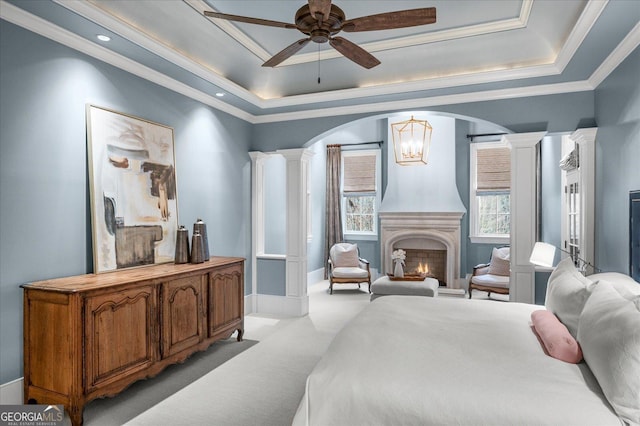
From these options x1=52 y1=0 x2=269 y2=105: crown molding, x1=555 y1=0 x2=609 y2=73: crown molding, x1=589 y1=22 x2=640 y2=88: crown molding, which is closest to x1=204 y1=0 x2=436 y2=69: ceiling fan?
x1=52 y1=0 x2=269 y2=105: crown molding

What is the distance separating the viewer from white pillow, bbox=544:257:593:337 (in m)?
2.09

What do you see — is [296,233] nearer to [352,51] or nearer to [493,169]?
[352,51]

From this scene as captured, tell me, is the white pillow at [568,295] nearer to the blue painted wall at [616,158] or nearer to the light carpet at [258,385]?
the blue painted wall at [616,158]

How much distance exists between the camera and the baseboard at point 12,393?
247 centimetres

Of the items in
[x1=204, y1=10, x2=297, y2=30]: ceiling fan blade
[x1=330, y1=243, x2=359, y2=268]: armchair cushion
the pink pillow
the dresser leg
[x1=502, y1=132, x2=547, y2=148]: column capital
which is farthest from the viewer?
[x1=330, y1=243, x2=359, y2=268]: armchair cushion

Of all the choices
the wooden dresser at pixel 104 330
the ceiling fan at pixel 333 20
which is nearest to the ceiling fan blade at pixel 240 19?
the ceiling fan at pixel 333 20

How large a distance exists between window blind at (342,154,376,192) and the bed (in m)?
5.64

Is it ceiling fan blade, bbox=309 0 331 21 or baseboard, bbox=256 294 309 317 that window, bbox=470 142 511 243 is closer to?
baseboard, bbox=256 294 309 317

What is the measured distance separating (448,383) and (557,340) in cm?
70

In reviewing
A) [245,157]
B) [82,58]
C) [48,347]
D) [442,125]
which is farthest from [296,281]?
[442,125]

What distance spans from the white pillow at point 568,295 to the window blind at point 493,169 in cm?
452

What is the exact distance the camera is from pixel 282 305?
17.0ft

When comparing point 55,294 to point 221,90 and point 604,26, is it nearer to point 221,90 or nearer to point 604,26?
point 221,90

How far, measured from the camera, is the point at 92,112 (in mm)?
3053
